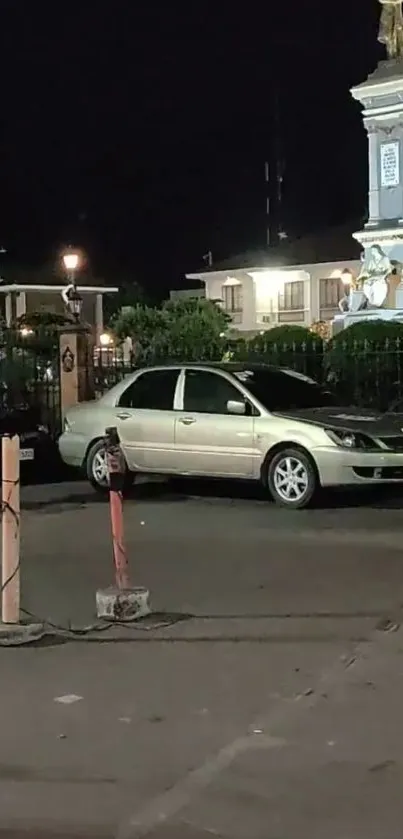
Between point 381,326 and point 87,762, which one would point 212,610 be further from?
point 381,326

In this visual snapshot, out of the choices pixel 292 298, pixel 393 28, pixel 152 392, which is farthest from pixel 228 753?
pixel 292 298

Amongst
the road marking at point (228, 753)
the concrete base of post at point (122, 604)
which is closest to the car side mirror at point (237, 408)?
the concrete base of post at point (122, 604)

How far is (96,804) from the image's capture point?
4.80 metres

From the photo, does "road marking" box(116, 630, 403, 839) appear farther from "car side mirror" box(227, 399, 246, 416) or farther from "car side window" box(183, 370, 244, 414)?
"car side window" box(183, 370, 244, 414)

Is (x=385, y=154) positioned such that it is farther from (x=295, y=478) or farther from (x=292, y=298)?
(x=295, y=478)

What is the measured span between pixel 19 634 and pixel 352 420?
6.44 metres

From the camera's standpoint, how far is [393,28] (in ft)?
118

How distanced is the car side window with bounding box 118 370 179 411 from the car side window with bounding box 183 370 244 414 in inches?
8.9

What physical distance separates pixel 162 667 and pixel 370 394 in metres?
12.5

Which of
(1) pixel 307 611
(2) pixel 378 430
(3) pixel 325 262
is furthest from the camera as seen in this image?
(3) pixel 325 262

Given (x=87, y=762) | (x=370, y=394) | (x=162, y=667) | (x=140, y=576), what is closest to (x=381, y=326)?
(x=370, y=394)

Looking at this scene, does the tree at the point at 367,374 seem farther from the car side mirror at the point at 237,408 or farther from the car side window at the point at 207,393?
the car side mirror at the point at 237,408

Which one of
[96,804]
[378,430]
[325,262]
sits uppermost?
[325,262]

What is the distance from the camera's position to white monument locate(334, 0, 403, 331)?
1353 inches
